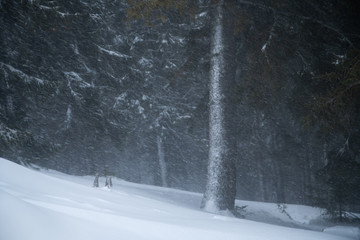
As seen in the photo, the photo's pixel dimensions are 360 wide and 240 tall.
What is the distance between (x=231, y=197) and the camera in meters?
7.12

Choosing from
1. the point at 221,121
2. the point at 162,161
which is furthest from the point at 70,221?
the point at 162,161

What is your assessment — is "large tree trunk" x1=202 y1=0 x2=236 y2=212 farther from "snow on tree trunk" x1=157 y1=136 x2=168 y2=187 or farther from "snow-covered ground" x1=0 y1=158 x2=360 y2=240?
"snow on tree trunk" x1=157 y1=136 x2=168 y2=187

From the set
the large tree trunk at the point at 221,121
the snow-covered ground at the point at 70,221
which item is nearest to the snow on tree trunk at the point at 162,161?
the large tree trunk at the point at 221,121

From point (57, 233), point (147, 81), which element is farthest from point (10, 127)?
point (147, 81)

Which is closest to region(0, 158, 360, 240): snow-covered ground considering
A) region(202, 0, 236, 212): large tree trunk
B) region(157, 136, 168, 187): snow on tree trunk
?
region(202, 0, 236, 212): large tree trunk

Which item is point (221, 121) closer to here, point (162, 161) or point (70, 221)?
point (70, 221)

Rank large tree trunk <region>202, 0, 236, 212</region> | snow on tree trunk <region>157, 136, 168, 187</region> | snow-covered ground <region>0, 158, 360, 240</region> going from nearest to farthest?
snow-covered ground <region>0, 158, 360, 240</region>, large tree trunk <region>202, 0, 236, 212</region>, snow on tree trunk <region>157, 136, 168, 187</region>

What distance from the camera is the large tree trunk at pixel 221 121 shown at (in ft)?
23.2

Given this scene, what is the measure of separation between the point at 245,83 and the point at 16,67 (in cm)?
812

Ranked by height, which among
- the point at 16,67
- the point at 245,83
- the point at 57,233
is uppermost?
the point at 245,83

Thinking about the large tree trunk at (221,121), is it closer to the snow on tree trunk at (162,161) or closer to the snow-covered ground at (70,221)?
the snow-covered ground at (70,221)

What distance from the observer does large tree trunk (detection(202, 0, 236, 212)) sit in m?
7.06

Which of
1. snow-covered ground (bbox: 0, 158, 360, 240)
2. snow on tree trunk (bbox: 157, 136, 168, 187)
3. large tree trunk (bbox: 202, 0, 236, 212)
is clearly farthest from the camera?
snow on tree trunk (bbox: 157, 136, 168, 187)

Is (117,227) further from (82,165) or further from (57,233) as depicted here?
(82,165)
